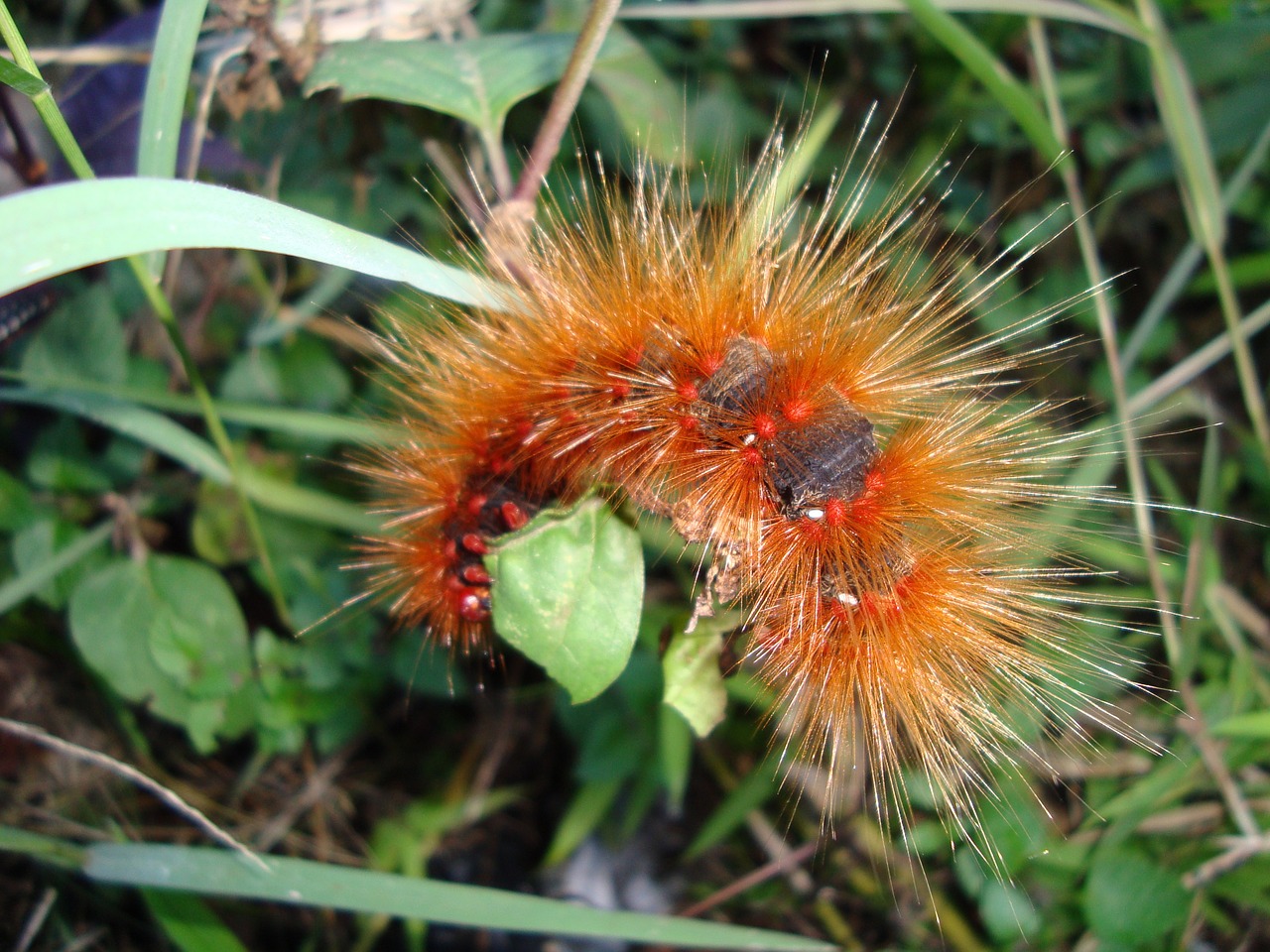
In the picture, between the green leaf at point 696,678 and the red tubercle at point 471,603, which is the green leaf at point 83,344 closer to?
the red tubercle at point 471,603

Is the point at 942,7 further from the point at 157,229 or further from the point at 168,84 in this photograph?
the point at 157,229

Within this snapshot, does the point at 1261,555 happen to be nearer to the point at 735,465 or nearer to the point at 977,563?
the point at 977,563

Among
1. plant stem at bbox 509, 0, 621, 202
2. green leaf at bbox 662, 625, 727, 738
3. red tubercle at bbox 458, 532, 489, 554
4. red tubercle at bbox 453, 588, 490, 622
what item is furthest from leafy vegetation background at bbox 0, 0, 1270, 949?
green leaf at bbox 662, 625, 727, 738

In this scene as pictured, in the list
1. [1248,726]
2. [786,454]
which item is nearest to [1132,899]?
[1248,726]

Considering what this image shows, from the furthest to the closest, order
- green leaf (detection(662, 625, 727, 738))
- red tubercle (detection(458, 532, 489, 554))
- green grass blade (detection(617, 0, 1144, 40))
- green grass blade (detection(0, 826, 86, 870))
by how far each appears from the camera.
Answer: green grass blade (detection(617, 0, 1144, 40)) → green grass blade (detection(0, 826, 86, 870)) → red tubercle (detection(458, 532, 489, 554)) → green leaf (detection(662, 625, 727, 738))

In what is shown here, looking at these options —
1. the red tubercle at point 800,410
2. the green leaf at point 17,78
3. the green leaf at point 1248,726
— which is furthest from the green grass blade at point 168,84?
the green leaf at point 1248,726

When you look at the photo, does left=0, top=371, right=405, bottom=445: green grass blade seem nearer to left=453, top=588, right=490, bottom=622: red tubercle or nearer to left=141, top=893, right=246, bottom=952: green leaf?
left=453, top=588, right=490, bottom=622: red tubercle

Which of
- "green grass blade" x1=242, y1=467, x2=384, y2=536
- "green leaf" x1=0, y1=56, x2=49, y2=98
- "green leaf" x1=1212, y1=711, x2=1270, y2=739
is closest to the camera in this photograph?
"green leaf" x1=0, y1=56, x2=49, y2=98

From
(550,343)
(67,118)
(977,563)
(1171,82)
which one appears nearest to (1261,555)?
(1171,82)
